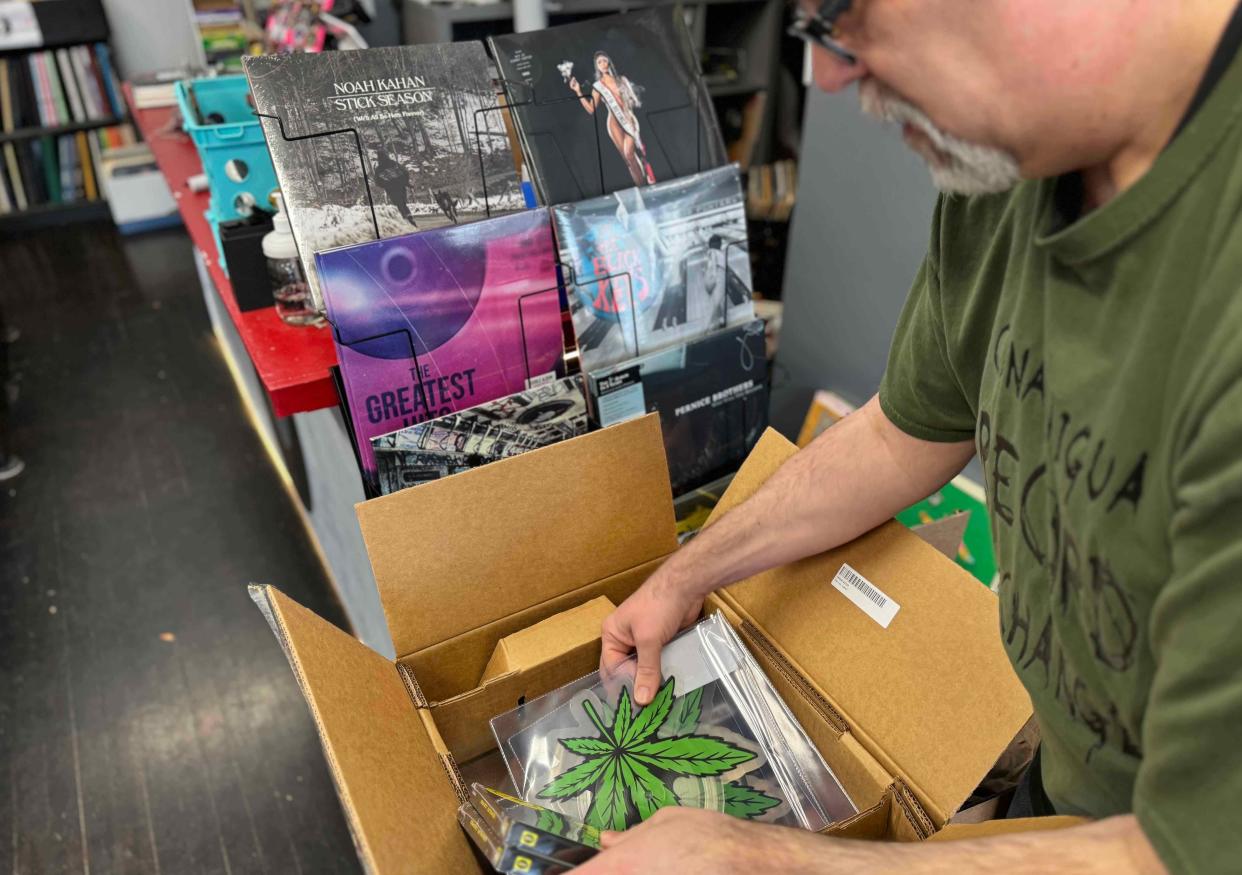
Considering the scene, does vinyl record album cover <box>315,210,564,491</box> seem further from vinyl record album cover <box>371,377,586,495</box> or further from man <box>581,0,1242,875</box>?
man <box>581,0,1242,875</box>

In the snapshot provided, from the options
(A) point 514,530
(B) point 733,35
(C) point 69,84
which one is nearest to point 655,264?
(A) point 514,530

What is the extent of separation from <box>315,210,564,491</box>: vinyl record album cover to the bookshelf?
447 cm

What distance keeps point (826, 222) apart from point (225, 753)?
1805 millimetres

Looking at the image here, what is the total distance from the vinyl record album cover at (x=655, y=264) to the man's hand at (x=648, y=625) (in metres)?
0.33

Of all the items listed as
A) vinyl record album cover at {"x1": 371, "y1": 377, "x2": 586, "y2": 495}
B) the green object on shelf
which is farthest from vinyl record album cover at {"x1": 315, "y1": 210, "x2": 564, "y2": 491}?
the green object on shelf

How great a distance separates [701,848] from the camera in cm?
57

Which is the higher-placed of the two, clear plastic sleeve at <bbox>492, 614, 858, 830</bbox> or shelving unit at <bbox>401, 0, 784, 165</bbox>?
shelving unit at <bbox>401, 0, 784, 165</bbox>

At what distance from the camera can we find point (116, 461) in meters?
2.61

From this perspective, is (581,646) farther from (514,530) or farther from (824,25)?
(824,25)

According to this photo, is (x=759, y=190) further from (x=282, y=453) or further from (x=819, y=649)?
(x=819, y=649)

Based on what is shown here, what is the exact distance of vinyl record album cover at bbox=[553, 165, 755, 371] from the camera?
1094mm

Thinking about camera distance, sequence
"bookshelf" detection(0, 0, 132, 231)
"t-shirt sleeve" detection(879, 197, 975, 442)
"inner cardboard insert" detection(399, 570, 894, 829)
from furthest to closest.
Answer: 1. "bookshelf" detection(0, 0, 132, 231)
2. "inner cardboard insert" detection(399, 570, 894, 829)
3. "t-shirt sleeve" detection(879, 197, 975, 442)

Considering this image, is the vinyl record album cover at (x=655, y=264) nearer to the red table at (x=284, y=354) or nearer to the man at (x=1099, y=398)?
the red table at (x=284, y=354)

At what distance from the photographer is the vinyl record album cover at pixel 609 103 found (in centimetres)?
107
